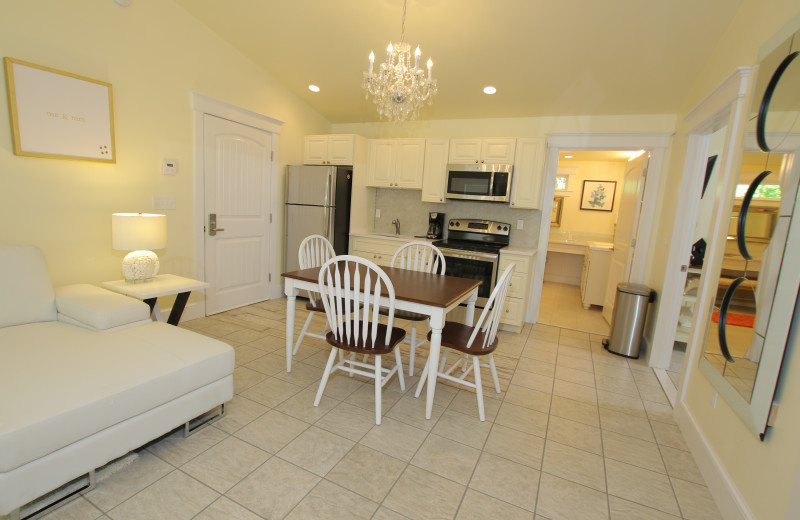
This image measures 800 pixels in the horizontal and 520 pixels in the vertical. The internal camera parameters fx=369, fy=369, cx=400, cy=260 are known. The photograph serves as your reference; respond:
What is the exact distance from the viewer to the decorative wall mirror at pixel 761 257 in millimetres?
1494

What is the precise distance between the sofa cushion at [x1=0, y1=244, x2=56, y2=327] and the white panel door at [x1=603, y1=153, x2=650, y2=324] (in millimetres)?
4584

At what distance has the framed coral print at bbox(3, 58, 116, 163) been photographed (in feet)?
7.78

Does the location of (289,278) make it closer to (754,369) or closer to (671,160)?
(754,369)

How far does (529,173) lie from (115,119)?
3767 millimetres

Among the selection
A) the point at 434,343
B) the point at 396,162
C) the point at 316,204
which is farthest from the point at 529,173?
the point at 434,343

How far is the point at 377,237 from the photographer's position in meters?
4.50

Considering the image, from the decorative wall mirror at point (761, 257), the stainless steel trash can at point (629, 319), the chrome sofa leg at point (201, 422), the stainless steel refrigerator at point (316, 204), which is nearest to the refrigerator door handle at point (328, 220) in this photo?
the stainless steel refrigerator at point (316, 204)

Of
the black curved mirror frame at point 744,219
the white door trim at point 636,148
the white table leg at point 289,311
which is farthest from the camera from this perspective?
the white door trim at point 636,148

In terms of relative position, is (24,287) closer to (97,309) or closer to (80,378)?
(97,309)

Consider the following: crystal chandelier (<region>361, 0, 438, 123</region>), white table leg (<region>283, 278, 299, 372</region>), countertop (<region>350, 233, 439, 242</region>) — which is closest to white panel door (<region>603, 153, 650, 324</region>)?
countertop (<region>350, 233, 439, 242</region>)

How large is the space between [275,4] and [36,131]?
6.43 ft

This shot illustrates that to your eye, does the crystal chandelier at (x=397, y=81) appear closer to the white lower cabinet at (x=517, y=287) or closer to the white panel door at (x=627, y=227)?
the white lower cabinet at (x=517, y=287)

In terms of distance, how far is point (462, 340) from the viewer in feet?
7.61

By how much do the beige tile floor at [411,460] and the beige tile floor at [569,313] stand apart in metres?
1.56
